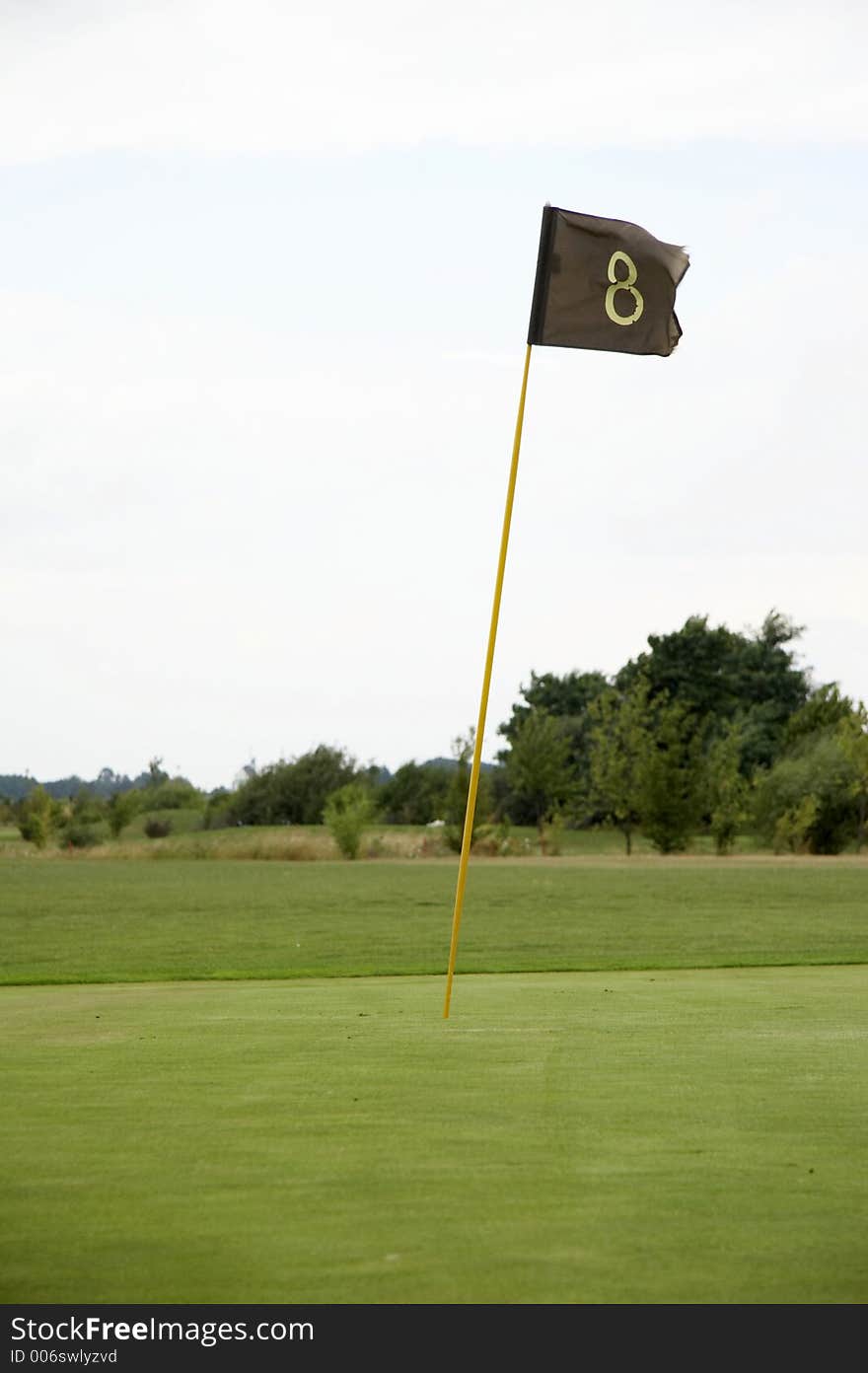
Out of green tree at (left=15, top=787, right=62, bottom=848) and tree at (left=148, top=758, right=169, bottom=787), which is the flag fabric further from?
tree at (left=148, top=758, right=169, bottom=787)

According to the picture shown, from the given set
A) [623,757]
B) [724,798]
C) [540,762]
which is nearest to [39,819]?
[623,757]

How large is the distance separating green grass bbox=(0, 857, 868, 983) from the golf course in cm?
552

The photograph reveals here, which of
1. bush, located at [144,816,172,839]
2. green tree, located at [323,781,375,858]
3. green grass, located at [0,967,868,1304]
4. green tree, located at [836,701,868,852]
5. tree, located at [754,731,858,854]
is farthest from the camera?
bush, located at [144,816,172,839]

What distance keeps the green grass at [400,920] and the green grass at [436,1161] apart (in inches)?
390

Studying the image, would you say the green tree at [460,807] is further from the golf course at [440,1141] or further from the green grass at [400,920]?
the golf course at [440,1141]

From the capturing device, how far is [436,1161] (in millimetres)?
5621

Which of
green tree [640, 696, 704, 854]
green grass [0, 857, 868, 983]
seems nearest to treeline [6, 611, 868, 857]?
green tree [640, 696, 704, 854]

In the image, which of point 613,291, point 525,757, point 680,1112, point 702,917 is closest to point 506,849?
point 525,757

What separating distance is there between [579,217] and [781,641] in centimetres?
8688

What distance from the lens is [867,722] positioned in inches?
2432

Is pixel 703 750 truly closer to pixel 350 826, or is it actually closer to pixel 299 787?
pixel 299 787

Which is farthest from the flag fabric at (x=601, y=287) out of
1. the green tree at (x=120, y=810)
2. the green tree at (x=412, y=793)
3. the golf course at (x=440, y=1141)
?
the green tree at (x=412, y=793)

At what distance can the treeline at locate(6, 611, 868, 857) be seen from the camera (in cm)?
5991

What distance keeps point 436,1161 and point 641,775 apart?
52515 mm
